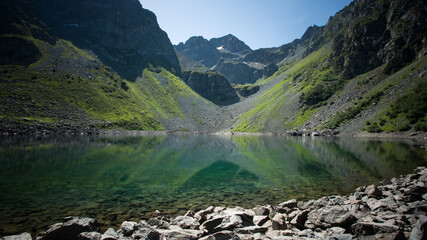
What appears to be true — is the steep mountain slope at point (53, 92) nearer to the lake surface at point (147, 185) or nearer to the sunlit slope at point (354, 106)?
the sunlit slope at point (354, 106)

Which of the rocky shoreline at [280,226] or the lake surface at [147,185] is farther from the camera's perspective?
the lake surface at [147,185]

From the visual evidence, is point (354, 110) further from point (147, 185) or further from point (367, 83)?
point (147, 185)

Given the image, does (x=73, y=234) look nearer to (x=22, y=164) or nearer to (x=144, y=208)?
(x=144, y=208)

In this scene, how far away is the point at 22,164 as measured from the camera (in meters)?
35.5

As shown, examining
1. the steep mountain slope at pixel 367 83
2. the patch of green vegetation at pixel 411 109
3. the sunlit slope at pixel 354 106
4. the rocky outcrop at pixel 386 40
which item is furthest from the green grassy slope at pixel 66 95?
the rocky outcrop at pixel 386 40

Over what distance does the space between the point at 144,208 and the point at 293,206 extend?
1265 cm

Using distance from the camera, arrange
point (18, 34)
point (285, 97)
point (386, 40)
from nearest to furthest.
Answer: point (386, 40) < point (18, 34) < point (285, 97)

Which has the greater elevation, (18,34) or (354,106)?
(18,34)

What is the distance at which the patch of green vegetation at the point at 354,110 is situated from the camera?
110m

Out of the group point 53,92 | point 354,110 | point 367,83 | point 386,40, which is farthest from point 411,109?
point 53,92

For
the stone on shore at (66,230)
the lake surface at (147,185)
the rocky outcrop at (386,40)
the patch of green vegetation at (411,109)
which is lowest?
the lake surface at (147,185)

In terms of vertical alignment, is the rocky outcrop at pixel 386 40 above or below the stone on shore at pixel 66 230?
above

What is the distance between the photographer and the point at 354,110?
113 meters

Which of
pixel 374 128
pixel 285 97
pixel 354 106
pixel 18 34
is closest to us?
pixel 374 128
